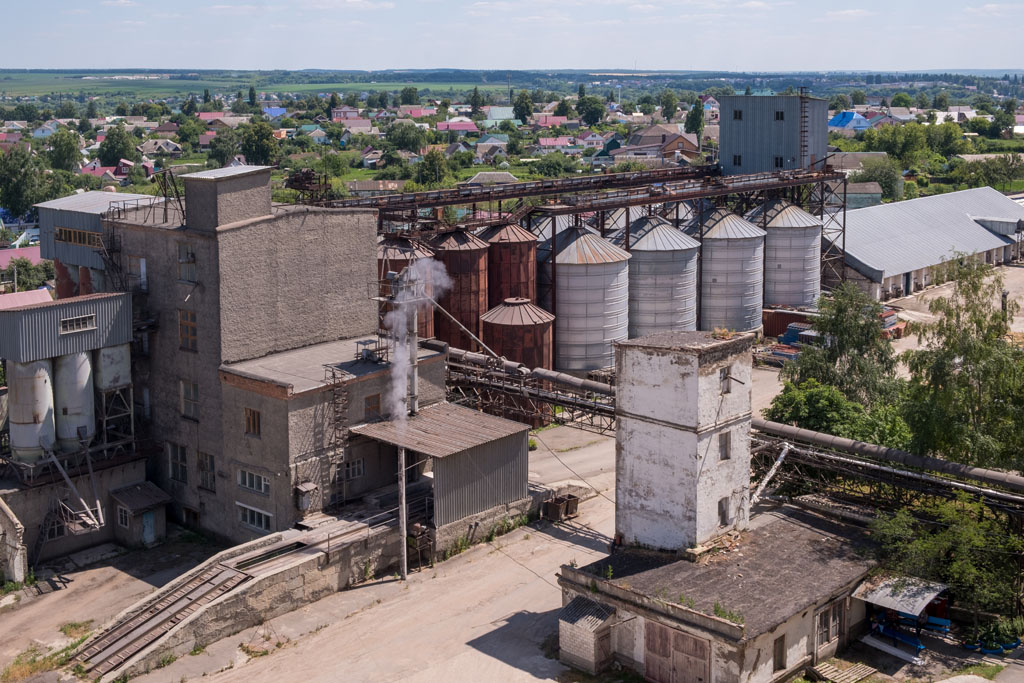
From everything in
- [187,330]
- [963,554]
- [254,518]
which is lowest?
[254,518]

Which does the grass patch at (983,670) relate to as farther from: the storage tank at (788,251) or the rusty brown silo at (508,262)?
the storage tank at (788,251)

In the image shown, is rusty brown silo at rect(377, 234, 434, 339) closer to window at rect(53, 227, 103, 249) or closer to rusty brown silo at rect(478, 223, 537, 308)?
rusty brown silo at rect(478, 223, 537, 308)

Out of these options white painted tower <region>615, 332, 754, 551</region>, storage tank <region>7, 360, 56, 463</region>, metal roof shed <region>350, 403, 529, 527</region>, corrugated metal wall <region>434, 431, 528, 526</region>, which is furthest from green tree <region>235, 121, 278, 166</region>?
white painted tower <region>615, 332, 754, 551</region>

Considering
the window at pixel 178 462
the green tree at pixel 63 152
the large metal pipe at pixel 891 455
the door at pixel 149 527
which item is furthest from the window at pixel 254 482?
the green tree at pixel 63 152

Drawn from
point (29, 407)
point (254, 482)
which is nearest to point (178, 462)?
point (254, 482)

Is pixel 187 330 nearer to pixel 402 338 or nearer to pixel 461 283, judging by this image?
pixel 402 338

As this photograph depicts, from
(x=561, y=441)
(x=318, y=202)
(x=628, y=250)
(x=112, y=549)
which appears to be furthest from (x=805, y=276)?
(x=112, y=549)
